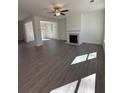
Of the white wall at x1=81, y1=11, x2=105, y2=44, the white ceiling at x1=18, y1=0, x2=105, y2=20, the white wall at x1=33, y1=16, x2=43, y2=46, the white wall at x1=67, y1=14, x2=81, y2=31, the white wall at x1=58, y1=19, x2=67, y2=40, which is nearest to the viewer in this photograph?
the white ceiling at x1=18, y1=0, x2=105, y2=20

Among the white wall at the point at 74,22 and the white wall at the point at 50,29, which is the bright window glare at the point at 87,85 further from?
the white wall at the point at 50,29

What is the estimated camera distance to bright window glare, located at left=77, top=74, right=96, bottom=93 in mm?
1969

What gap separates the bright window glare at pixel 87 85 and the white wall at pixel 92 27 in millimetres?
5237

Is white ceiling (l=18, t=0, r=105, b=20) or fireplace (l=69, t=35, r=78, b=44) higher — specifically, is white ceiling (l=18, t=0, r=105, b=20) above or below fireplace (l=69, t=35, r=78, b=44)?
above

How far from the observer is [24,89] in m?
2.05

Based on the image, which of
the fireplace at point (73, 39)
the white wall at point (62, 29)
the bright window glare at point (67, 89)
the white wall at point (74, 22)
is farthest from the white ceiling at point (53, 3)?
the white wall at point (62, 29)

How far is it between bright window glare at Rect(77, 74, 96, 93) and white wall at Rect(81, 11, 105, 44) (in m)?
5.24

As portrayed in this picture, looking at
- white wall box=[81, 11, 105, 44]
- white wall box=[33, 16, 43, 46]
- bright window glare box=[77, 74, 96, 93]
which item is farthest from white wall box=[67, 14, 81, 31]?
bright window glare box=[77, 74, 96, 93]

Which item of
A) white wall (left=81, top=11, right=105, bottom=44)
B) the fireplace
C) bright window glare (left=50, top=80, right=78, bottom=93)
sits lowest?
bright window glare (left=50, top=80, right=78, bottom=93)

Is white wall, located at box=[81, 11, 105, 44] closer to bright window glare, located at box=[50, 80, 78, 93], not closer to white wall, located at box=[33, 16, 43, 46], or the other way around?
white wall, located at box=[33, 16, 43, 46]
